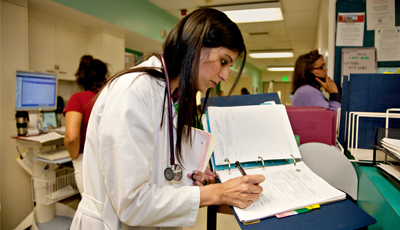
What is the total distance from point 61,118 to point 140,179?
2649mm

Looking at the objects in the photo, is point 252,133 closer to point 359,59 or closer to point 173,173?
point 173,173

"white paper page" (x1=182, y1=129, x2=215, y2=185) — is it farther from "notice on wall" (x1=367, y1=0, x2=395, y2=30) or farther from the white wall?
the white wall

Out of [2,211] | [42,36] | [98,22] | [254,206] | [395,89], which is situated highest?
[98,22]

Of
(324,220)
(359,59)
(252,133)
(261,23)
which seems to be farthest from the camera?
(261,23)

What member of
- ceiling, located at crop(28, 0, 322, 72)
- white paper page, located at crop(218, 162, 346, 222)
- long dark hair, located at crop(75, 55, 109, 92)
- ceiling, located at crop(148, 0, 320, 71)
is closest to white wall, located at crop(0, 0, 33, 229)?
ceiling, located at crop(28, 0, 322, 72)

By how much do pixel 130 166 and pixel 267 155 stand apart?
491mm

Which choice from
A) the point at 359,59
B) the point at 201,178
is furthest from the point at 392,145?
the point at 359,59

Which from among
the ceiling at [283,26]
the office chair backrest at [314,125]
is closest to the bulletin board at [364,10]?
the office chair backrest at [314,125]

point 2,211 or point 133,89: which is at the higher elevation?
point 133,89

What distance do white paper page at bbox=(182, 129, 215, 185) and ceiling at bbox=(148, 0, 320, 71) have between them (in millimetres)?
3220

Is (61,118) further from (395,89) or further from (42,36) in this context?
(395,89)

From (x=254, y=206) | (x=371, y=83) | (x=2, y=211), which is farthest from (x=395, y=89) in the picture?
(x=2, y=211)

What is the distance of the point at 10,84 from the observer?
227 centimetres

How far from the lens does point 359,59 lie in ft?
5.90
